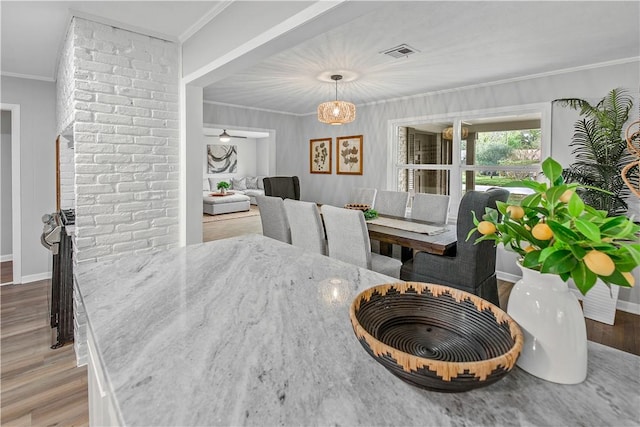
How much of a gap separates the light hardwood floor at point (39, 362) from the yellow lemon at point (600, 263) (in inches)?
93.7

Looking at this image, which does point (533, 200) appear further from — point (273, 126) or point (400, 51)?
point (273, 126)

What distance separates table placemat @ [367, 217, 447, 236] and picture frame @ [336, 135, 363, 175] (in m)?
2.33

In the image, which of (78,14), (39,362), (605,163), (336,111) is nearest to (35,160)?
(78,14)

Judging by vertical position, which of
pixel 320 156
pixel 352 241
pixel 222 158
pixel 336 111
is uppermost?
pixel 222 158

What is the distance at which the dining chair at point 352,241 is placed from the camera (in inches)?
108

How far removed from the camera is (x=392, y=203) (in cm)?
413

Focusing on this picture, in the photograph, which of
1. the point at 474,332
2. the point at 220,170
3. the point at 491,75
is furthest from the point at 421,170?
the point at 220,170

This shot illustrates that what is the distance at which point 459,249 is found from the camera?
262 centimetres

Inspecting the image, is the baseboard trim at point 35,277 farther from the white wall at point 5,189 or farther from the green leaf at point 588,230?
the green leaf at point 588,230

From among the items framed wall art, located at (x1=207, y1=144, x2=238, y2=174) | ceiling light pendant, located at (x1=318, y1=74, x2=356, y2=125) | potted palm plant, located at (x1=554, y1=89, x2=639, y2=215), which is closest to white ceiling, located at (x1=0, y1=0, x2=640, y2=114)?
ceiling light pendant, located at (x1=318, y1=74, x2=356, y2=125)

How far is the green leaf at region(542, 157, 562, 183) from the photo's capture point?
2.27 ft

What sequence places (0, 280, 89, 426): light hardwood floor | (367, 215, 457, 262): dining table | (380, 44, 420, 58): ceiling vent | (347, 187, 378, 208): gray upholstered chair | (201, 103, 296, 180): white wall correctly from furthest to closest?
(201, 103, 296, 180): white wall, (347, 187, 378, 208): gray upholstered chair, (380, 44, 420, 58): ceiling vent, (367, 215, 457, 262): dining table, (0, 280, 89, 426): light hardwood floor

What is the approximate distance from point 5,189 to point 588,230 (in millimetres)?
6116

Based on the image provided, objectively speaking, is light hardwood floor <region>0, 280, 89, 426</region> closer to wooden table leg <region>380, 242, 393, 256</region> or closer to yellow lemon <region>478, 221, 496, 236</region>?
yellow lemon <region>478, 221, 496, 236</region>
